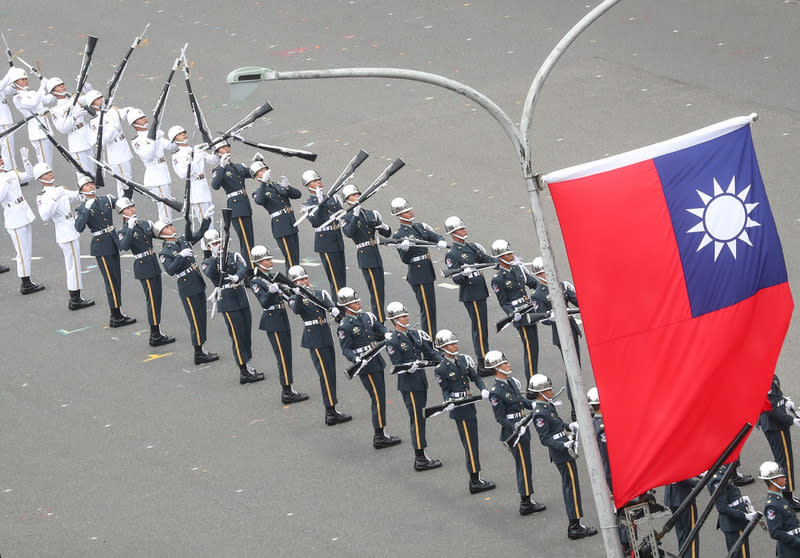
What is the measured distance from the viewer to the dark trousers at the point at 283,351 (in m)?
14.9

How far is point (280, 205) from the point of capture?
1708cm

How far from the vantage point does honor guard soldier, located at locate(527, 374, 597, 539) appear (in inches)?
472

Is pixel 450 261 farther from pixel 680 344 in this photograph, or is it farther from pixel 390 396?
pixel 680 344

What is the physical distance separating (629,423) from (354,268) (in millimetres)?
9470

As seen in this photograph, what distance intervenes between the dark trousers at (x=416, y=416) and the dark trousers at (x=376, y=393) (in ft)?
1.22

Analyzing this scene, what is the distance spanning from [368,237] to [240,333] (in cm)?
188

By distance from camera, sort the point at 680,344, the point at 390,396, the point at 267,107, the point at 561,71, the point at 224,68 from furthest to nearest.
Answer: the point at 224,68 → the point at 561,71 → the point at 267,107 → the point at 390,396 → the point at 680,344

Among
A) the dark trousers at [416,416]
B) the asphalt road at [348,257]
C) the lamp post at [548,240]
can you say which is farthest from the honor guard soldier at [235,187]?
the lamp post at [548,240]

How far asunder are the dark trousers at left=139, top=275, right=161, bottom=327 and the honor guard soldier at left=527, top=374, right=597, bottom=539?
18.7 feet

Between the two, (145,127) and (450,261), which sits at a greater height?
(145,127)

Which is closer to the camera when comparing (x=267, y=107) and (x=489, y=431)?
(x=489, y=431)

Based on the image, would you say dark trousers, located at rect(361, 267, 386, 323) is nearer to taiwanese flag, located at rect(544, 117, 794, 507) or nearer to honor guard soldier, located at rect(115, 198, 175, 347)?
honor guard soldier, located at rect(115, 198, 175, 347)

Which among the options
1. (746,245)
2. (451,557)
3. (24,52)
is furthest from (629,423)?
(24,52)

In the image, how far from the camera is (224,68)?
24375mm
